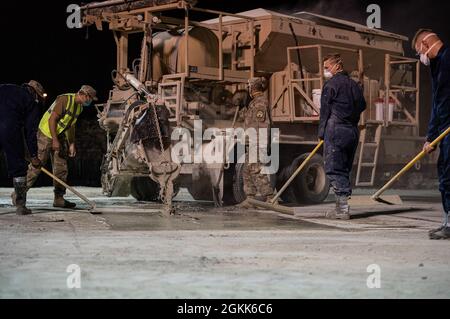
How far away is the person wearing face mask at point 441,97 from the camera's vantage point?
716 centimetres

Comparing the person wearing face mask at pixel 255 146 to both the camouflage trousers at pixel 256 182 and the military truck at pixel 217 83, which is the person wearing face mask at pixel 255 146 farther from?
the military truck at pixel 217 83

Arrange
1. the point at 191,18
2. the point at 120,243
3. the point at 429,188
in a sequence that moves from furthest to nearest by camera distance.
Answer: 1. the point at 429,188
2. the point at 191,18
3. the point at 120,243

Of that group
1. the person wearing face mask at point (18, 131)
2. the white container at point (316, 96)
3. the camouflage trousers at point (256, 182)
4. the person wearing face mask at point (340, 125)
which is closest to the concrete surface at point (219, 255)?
the person wearing face mask at point (18, 131)

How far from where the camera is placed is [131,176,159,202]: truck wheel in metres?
12.7

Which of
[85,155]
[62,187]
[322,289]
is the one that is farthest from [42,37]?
[322,289]

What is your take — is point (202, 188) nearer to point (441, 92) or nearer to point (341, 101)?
point (341, 101)

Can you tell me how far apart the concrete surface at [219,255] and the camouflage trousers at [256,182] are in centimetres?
101

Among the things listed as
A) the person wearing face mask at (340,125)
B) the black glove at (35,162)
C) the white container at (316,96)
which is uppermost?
the white container at (316,96)

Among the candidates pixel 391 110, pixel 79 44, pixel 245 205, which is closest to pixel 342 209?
pixel 245 205

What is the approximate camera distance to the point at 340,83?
9062 mm

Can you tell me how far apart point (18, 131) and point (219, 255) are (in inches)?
172

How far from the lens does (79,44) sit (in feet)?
88.5
